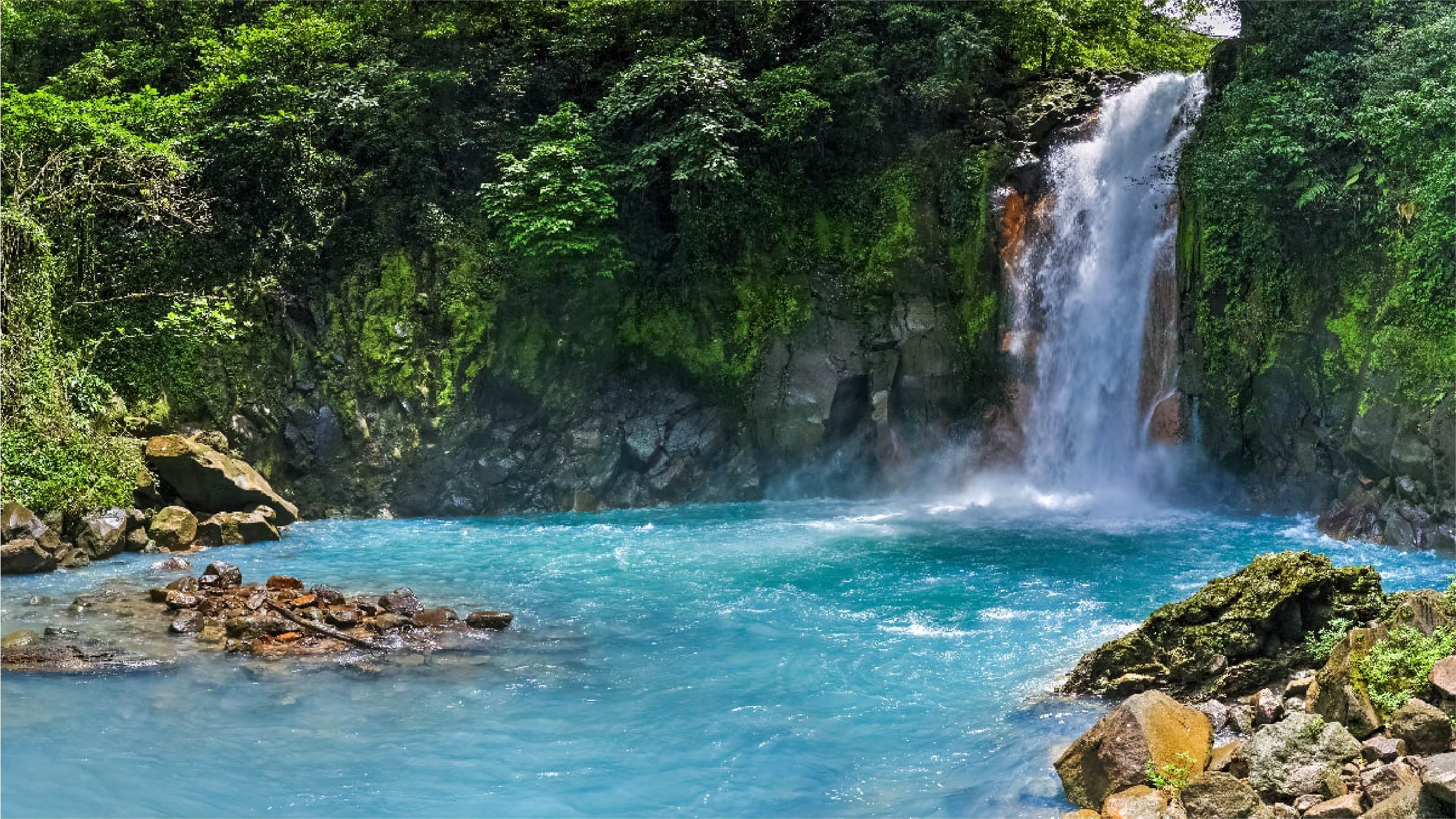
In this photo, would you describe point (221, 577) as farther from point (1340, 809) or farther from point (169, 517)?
point (1340, 809)

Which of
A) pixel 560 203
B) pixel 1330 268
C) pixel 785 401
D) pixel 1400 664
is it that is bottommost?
pixel 1400 664

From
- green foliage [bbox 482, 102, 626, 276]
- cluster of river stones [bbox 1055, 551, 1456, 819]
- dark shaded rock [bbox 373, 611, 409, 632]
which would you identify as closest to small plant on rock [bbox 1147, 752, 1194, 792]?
cluster of river stones [bbox 1055, 551, 1456, 819]

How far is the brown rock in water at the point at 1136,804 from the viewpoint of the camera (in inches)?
233

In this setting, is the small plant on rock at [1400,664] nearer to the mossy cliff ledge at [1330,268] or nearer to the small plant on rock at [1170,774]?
the small plant on rock at [1170,774]

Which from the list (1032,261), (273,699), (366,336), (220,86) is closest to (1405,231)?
(1032,261)

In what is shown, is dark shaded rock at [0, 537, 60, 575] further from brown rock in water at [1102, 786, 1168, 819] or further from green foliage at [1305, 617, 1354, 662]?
green foliage at [1305, 617, 1354, 662]

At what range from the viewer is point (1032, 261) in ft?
65.1

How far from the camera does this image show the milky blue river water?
6.80m

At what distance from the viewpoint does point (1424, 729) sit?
5.73m

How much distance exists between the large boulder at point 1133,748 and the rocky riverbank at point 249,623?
614 centimetres

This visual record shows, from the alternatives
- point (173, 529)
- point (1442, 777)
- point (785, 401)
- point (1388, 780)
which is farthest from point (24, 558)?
point (1442, 777)

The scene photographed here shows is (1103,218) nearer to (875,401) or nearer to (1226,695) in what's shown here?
(875,401)

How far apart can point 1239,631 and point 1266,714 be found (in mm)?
1023

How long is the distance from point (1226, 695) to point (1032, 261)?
43.3 feet
